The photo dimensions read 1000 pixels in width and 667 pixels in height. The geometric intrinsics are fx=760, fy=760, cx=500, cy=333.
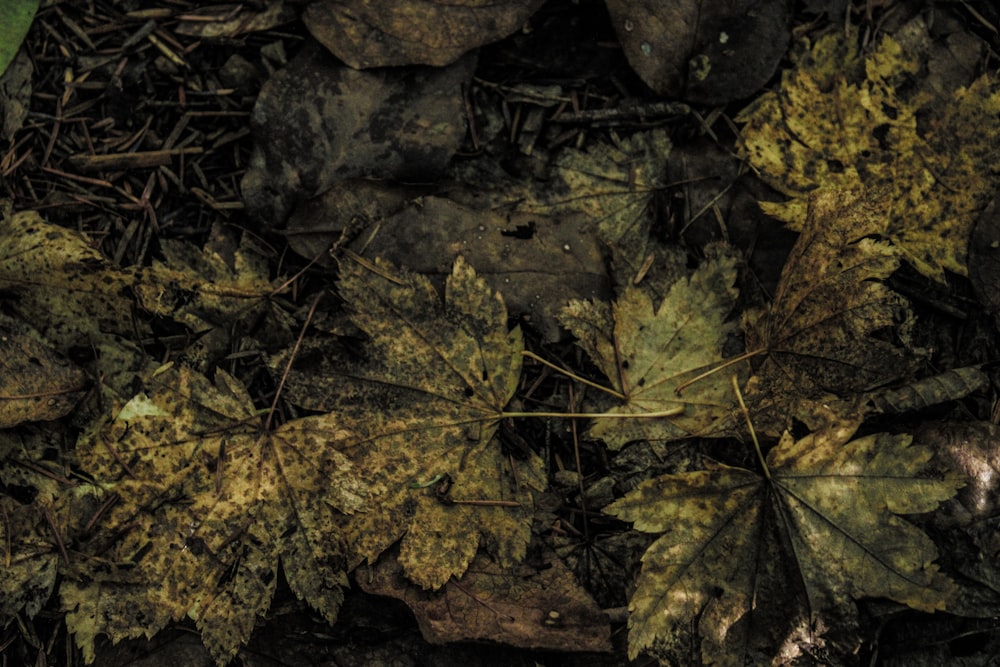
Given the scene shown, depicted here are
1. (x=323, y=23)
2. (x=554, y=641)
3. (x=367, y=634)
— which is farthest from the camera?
(x=323, y=23)

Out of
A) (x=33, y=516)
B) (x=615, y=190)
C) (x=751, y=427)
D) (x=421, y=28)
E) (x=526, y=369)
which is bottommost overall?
(x=33, y=516)

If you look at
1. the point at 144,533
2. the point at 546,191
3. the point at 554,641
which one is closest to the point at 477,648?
the point at 554,641

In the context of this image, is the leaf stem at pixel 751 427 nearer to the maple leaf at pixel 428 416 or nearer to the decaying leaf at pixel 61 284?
the maple leaf at pixel 428 416

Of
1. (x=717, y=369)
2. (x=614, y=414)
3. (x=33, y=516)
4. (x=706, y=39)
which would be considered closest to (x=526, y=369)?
(x=614, y=414)

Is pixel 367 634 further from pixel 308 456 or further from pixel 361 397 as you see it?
pixel 361 397

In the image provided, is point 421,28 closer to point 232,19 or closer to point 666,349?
point 232,19

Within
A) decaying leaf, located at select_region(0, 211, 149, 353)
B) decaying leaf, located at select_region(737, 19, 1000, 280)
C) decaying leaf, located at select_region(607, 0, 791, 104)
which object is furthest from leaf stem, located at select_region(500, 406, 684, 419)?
decaying leaf, located at select_region(0, 211, 149, 353)

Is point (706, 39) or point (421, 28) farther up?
point (706, 39)
